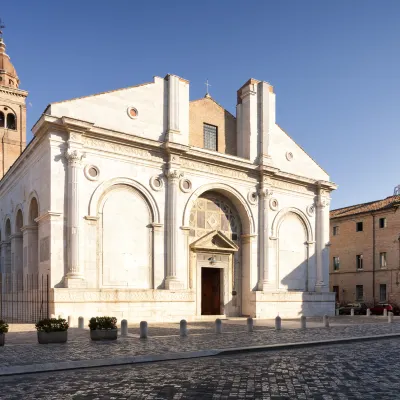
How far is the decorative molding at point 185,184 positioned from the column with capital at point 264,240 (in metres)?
5.56

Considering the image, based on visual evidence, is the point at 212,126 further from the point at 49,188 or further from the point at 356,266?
the point at 356,266

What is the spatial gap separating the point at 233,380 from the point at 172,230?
15.7m

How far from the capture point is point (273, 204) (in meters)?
30.1

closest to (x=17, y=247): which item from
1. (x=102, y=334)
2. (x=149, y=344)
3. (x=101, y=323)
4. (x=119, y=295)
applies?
(x=119, y=295)

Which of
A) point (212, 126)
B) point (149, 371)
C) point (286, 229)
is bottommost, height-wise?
point (149, 371)

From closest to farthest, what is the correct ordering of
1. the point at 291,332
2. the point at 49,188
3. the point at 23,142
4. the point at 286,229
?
the point at 291,332 < the point at 49,188 < the point at 286,229 < the point at 23,142

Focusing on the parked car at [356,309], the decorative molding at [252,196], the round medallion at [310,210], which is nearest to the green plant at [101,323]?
the decorative molding at [252,196]

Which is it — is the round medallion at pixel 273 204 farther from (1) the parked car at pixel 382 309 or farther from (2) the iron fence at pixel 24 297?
(2) the iron fence at pixel 24 297

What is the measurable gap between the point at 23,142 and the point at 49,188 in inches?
1292

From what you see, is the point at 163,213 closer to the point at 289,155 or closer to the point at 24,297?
the point at 24,297

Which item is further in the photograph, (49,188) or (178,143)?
(178,143)

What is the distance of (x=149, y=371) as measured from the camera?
10.2 meters

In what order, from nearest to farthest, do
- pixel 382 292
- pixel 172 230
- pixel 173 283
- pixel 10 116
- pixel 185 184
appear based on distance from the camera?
pixel 173 283 → pixel 172 230 → pixel 185 184 → pixel 382 292 → pixel 10 116

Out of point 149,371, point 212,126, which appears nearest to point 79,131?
point 212,126
